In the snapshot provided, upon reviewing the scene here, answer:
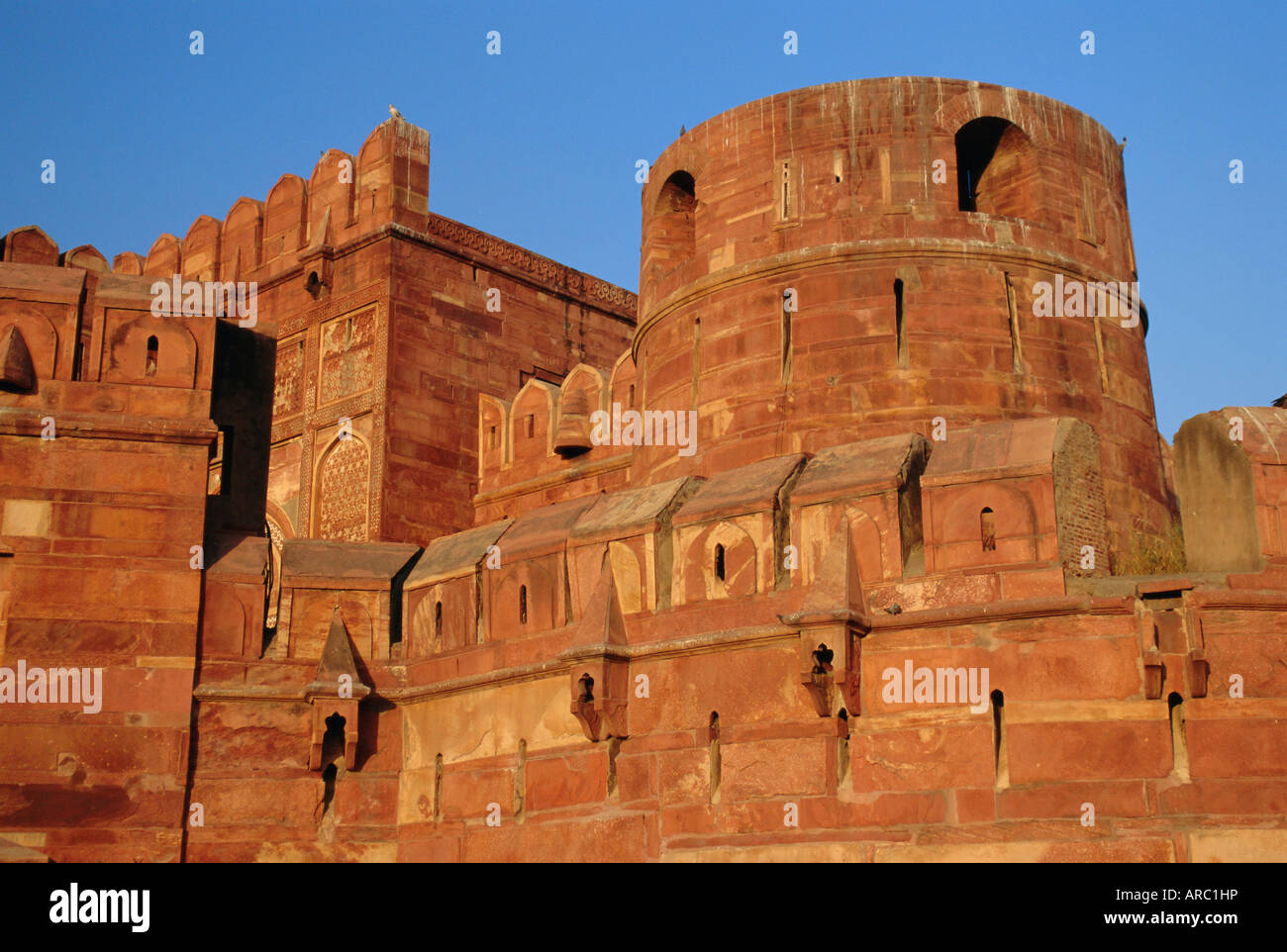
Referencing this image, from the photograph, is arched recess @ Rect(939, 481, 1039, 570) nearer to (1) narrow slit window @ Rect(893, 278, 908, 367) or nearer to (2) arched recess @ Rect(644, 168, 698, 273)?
(1) narrow slit window @ Rect(893, 278, 908, 367)

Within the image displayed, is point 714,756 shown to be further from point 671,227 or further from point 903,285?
point 671,227

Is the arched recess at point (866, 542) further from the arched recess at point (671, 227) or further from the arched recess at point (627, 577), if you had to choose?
the arched recess at point (671, 227)

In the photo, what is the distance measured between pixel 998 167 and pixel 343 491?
834 centimetres

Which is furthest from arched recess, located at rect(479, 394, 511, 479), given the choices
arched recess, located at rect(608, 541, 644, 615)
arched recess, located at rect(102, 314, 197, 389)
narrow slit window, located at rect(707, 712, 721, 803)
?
narrow slit window, located at rect(707, 712, 721, 803)

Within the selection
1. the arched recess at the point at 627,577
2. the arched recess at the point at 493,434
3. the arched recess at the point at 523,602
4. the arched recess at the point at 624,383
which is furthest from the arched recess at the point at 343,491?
the arched recess at the point at 627,577

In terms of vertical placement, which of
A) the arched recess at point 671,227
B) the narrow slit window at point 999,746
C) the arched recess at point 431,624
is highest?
the arched recess at point 671,227

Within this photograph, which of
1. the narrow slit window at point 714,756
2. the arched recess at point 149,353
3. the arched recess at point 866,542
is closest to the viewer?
the arched recess at point 866,542

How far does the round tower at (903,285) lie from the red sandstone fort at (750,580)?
0.12ft

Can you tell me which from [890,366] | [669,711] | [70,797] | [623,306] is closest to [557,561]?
[669,711]

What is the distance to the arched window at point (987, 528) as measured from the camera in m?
12.7

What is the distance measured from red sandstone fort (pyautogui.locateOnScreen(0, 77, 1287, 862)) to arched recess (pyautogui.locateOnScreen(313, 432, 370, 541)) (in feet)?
10.1

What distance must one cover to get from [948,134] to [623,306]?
347 inches

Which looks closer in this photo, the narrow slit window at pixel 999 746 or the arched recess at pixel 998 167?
the narrow slit window at pixel 999 746

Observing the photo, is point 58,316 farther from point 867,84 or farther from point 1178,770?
point 1178,770
